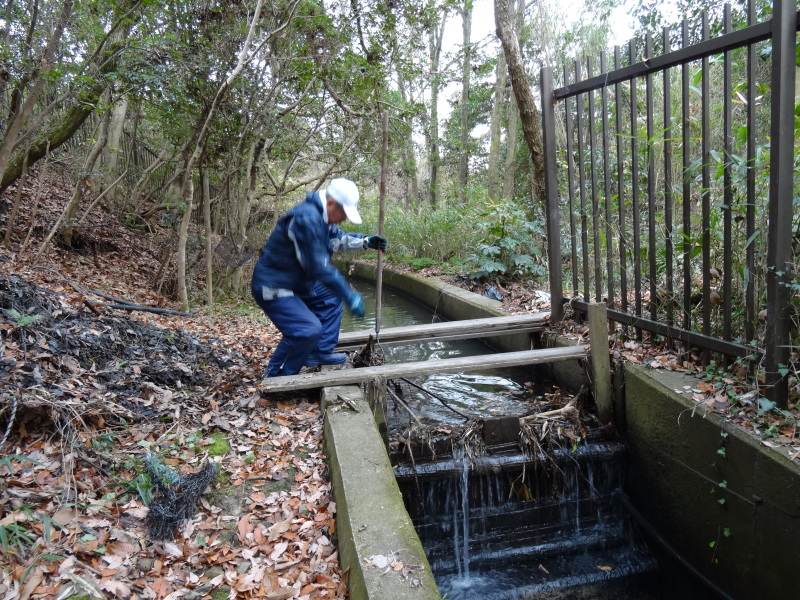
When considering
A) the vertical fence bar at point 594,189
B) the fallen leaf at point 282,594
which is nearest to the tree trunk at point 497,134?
the vertical fence bar at point 594,189

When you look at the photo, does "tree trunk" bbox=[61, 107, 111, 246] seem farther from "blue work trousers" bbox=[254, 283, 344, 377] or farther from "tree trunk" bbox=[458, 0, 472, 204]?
"tree trunk" bbox=[458, 0, 472, 204]

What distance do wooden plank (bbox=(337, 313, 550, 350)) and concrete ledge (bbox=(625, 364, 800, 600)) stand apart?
1.55m

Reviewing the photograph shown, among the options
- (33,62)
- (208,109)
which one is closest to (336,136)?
(208,109)

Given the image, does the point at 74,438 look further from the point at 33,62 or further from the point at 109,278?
the point at 109,278

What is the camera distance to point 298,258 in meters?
4.30

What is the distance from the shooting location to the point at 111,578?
2410 mm

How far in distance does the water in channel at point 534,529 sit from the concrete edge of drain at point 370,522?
3.69 ft

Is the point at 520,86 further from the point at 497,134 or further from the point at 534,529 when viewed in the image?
the point at 497,134

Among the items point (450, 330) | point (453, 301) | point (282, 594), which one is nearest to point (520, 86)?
point (453, 301)

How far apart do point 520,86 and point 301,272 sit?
5.57 m

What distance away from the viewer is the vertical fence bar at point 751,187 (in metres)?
3.21

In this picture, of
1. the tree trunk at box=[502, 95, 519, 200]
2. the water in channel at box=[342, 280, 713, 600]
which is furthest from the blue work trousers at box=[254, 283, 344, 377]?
the tree trunk at box=[502, 95, 519, 200]

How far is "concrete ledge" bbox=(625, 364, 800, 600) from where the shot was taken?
312 cm

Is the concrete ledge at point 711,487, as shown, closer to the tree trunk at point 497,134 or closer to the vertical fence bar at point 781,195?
the vertical fence bar at point 781,195
